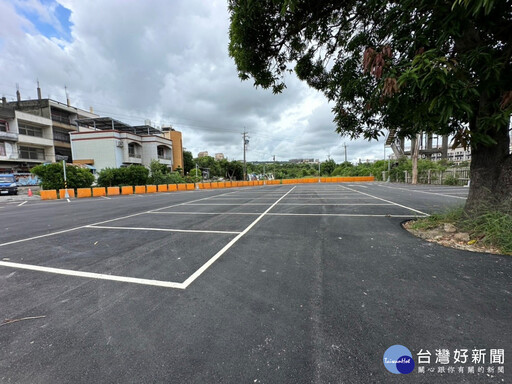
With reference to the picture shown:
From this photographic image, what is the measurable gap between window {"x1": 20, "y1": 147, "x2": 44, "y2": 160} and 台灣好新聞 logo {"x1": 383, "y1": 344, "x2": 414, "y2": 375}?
143 ft

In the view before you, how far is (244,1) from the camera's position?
486cm

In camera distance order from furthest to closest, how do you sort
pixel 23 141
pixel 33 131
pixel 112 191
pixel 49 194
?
pixel 33 131
pixel 23 141
pixel 112 191
pixel 49 194

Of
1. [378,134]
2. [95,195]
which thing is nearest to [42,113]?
[95,195]

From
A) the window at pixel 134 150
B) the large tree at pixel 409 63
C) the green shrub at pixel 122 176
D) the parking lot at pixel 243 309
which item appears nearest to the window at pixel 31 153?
the window at pixel 134 150

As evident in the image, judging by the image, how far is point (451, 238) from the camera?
4.54 meters

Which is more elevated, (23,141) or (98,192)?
(23,141)

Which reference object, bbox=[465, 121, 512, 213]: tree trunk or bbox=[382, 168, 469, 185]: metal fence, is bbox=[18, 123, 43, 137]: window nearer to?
bbox=[465, 121, 512, 213]: tree trunk

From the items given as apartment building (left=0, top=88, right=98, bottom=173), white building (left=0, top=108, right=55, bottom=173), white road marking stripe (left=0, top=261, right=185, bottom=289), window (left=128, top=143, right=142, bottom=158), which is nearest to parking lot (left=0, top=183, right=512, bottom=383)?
white road marking stripe (left=0, top=261, right=185, bottom=289)

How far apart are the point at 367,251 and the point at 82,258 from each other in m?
5.29

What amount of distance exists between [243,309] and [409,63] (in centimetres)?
389

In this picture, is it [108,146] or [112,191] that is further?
[108,146]

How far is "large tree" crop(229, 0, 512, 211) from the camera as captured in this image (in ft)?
9.86

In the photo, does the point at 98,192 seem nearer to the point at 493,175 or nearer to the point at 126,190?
the point at 126,190

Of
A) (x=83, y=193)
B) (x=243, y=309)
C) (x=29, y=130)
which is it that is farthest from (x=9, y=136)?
(x=243, y=309)
